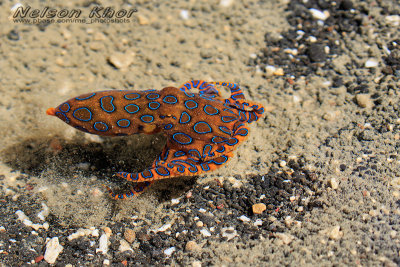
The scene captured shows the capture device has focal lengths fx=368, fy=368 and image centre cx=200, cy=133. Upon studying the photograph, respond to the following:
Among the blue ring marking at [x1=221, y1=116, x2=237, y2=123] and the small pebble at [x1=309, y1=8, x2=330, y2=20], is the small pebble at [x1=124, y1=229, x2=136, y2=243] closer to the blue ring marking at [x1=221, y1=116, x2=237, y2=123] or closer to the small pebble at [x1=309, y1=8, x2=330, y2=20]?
the blue ring marking at [x1=221, y1=116, x2=237, y2=123]

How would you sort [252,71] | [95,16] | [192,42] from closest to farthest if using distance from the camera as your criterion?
[252,71] → [192,42] → [95,16]

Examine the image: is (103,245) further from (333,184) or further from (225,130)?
(333,184)

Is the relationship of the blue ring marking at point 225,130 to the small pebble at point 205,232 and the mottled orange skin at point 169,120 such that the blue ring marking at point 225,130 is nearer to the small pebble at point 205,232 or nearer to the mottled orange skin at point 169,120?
the mottled orange skin at point 169,120

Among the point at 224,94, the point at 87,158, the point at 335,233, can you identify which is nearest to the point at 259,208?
the point at 335,233

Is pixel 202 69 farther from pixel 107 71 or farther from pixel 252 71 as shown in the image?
pixel 107 71

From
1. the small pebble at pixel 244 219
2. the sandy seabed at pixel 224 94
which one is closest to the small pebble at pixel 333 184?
the sandy seabed at pixel 224 94

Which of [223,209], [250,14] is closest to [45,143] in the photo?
[223,209]

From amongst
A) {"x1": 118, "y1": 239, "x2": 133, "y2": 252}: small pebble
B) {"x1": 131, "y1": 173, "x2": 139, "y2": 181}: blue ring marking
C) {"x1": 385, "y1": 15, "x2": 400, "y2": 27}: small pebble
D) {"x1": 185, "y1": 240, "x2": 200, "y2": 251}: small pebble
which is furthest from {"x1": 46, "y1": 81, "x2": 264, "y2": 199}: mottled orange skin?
{"x1": 385, "y1": 15, "x2": 400, "y2": 27}: small pebble
